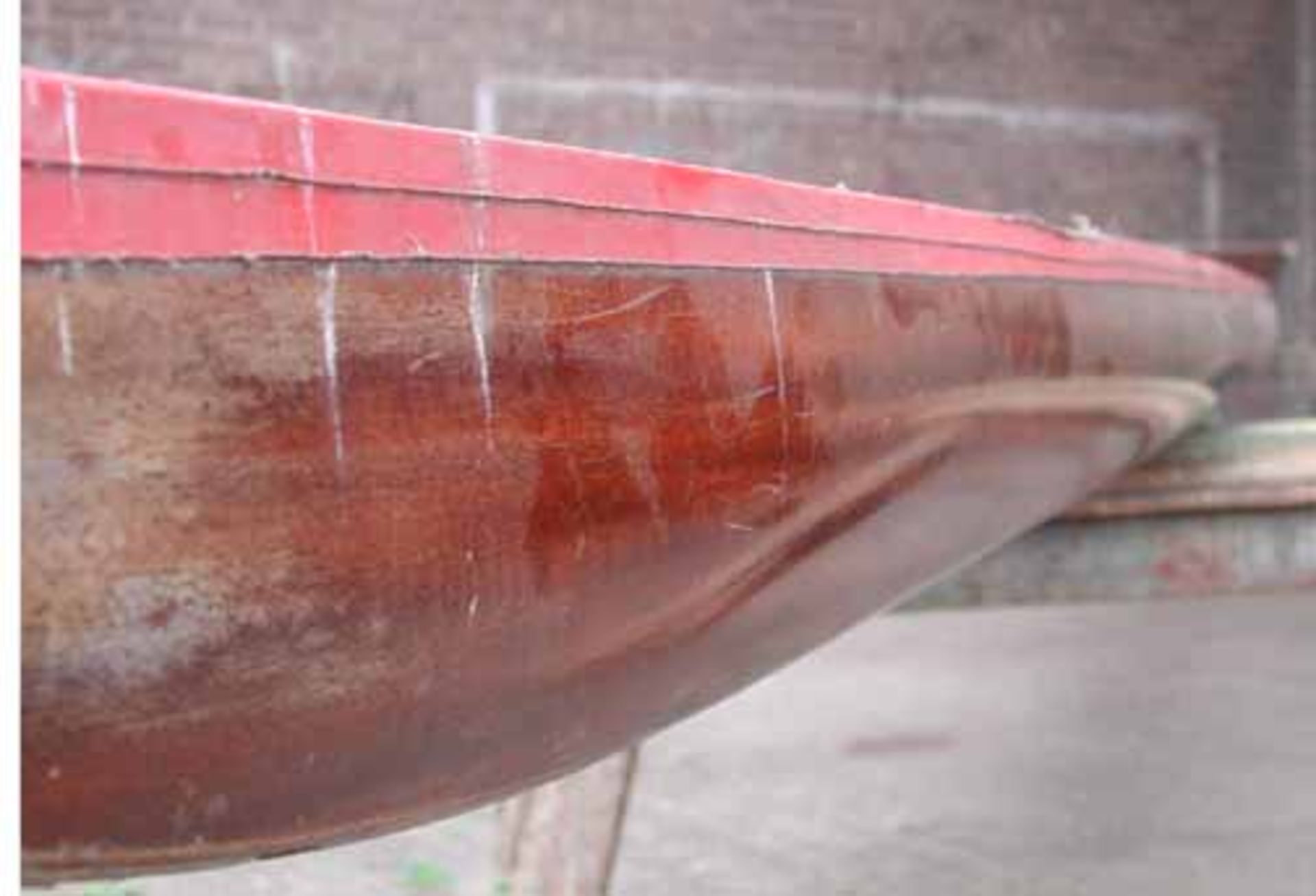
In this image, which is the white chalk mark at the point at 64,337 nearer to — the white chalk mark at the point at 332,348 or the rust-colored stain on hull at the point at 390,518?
the rust-colored stain on hull at the point at 390,518

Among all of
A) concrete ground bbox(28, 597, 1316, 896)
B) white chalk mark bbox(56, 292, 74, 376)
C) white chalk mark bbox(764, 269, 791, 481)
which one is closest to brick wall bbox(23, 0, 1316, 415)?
concrete ground bbox(28, 597, 1316, 896)

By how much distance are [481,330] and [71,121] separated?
231 millimetres

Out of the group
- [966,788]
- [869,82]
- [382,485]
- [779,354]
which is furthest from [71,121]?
[869,82]

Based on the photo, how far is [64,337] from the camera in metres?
0.72

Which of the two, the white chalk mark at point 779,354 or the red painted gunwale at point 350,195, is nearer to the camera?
the red painted gunwale at point 350,195

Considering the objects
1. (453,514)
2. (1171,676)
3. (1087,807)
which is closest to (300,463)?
(453,514)

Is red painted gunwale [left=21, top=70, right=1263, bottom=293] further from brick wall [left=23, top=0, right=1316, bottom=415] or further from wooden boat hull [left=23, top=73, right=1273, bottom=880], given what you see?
brick wall [left=23, top=0, right=1316, bottom=415]

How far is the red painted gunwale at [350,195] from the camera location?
2.32ft

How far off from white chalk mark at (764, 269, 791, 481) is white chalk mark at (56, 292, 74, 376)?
458mm

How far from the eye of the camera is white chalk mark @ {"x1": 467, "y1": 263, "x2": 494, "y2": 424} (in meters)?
0.87

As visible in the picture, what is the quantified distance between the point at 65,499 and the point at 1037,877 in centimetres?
208

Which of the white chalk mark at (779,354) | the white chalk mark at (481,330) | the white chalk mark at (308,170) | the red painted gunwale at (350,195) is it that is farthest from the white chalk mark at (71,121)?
the white chalk mark at (779,354)

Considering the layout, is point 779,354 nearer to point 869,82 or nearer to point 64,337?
point 64,337

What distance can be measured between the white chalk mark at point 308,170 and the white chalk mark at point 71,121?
10cm
